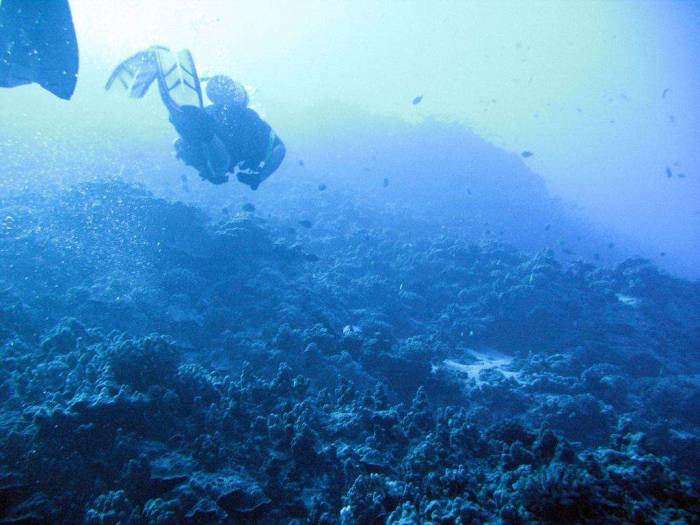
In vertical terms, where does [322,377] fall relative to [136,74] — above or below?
below

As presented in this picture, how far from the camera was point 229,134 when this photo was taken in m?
6.86

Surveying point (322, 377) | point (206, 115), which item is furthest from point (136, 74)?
point (322, 377)

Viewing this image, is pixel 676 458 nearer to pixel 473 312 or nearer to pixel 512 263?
pixel 473 312

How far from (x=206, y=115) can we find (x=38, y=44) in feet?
7.63

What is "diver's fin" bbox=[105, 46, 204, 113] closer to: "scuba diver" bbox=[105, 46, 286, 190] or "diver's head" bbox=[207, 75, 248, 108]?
"scuba diver" bbox=[105, 46, 286, 190]

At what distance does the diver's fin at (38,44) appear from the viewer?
4168mm

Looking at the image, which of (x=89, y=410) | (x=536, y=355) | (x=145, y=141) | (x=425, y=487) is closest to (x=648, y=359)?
(x=536, y=355)

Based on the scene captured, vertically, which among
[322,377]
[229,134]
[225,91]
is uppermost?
[225,91]

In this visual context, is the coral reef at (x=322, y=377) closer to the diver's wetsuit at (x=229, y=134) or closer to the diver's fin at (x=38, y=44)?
the diver's wetsuit at (x=229, y=134)

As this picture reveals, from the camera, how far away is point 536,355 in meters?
11.0

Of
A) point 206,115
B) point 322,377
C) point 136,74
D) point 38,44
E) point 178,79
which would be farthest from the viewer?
point 322,377

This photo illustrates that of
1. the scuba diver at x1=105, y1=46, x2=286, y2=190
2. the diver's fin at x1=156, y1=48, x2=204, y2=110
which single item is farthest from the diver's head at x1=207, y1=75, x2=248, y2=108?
the diver's fin at x1=156, y1=48, x2=204, y2=110

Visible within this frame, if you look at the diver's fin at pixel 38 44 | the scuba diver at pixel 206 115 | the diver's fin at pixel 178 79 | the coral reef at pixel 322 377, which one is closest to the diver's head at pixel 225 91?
the scuba diver at pixel 206 115

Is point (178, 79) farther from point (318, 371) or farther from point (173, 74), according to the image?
point (318, 371)
